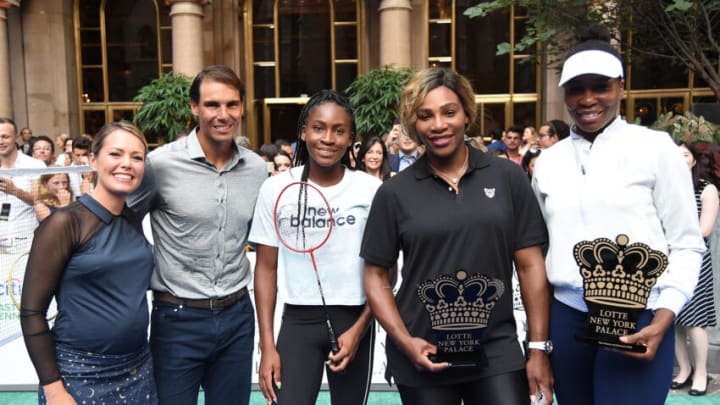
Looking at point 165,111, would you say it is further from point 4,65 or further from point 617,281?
point 617,281

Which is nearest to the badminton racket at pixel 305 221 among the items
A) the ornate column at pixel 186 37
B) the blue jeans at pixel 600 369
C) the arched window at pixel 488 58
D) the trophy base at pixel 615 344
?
the blue jeans at pixel 600 369

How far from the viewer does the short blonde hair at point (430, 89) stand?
2.51 meters

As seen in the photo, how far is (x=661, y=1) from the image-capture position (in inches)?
302

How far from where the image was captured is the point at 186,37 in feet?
57.4

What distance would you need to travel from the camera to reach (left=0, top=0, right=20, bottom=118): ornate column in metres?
18.1

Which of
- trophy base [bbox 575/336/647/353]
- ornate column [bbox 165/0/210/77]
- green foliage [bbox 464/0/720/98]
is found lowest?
trophy base [bbox 575/336/647/353]

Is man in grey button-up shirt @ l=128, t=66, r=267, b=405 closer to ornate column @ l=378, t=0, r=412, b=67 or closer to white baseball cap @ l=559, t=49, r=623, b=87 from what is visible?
white baseball cap @ l=559, t=49, r=623, b=87

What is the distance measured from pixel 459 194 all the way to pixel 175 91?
46.4 ft

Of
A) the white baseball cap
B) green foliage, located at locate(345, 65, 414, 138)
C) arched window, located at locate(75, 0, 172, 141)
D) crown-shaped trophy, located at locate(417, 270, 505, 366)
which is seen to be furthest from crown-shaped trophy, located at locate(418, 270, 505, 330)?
arched window, located at locate(75, 0, 172, 141)

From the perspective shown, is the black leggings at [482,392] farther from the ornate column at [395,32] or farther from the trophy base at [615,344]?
the ornate column at [395,32]

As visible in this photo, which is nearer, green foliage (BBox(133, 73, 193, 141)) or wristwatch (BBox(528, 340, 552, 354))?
wristwatch (BBox(528, 340, 552, 354))

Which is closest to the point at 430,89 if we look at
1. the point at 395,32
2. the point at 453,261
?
the point at 453,261

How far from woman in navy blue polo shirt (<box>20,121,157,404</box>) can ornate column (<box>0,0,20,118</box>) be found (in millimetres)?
18148

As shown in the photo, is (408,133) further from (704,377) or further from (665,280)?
(704,377)
